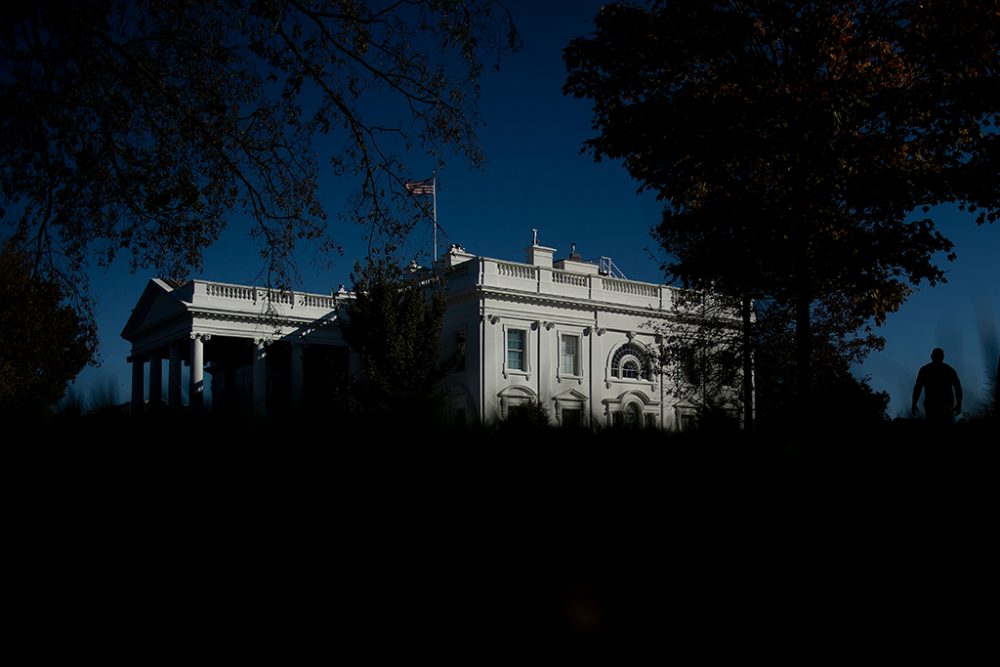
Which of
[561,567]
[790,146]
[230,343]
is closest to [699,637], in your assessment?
[561,567]

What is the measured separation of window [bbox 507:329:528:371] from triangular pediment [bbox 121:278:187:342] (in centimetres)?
1783

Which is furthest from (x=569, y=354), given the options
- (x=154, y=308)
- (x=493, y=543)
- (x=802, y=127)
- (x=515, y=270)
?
(x=493, y=543)

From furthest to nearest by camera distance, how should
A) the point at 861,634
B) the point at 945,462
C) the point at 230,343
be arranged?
the point at 230,343 → the point at 945,462 → the point at 861,634

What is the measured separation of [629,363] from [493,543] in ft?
173

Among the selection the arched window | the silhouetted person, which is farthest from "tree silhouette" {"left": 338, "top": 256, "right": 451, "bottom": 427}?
the silhouetted person

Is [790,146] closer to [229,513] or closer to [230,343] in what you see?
[229,513]

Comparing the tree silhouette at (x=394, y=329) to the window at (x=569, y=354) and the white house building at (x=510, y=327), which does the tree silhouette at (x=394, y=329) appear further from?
the window at (x=569, y=354)

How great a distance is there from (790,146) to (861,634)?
16424mm

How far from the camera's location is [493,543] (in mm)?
3324

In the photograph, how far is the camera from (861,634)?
3.91 m

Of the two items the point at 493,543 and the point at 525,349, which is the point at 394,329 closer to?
the point at 525,349

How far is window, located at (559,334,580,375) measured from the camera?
53.2 metres

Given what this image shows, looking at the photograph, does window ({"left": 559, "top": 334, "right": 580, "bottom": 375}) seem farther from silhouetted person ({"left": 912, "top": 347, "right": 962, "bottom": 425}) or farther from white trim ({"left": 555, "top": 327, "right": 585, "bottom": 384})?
silhouetted person ({"left": 912, "top": 347, "right": 962, "bottom": 425})

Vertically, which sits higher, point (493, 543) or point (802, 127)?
point (802, 127)
